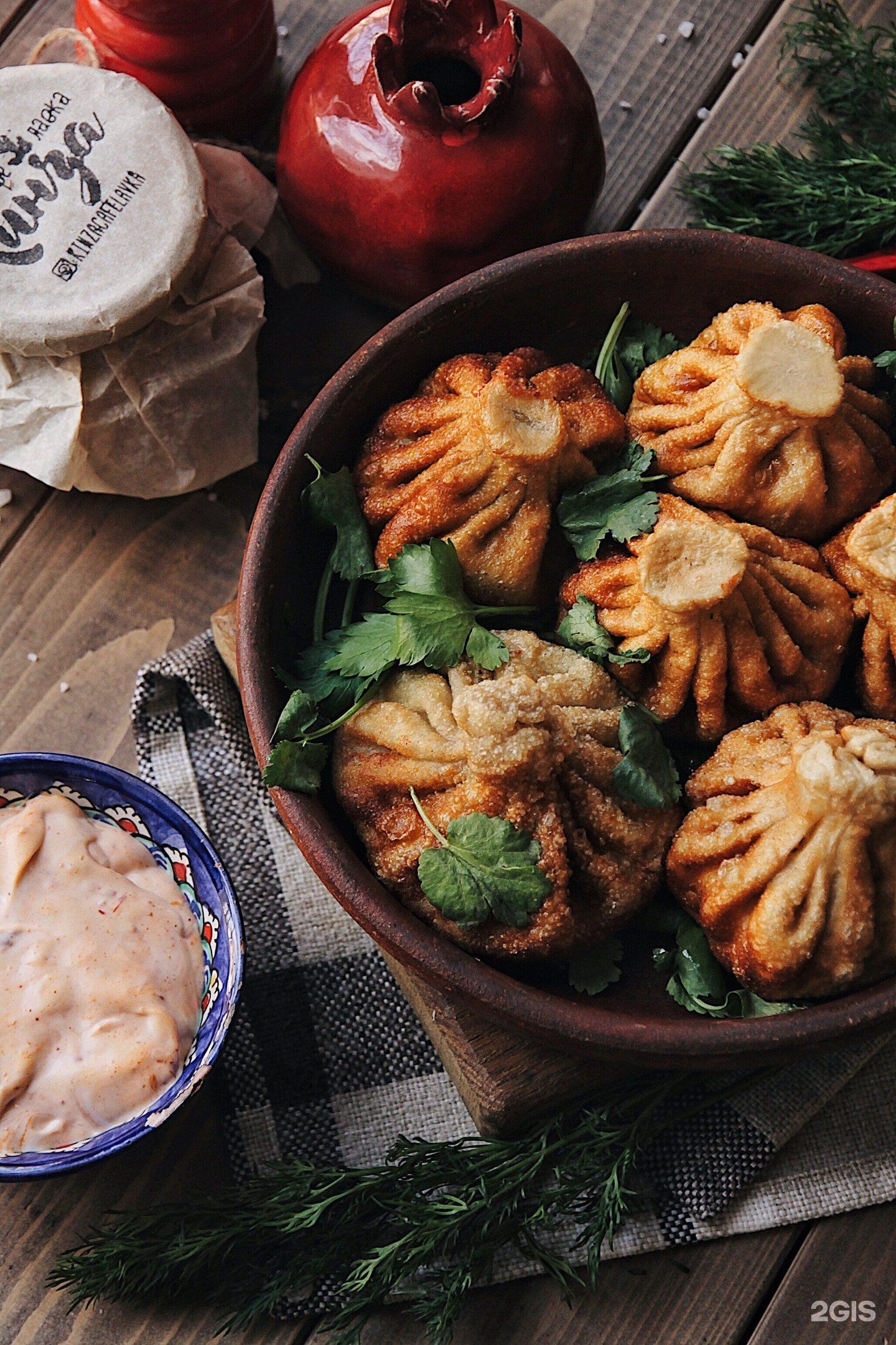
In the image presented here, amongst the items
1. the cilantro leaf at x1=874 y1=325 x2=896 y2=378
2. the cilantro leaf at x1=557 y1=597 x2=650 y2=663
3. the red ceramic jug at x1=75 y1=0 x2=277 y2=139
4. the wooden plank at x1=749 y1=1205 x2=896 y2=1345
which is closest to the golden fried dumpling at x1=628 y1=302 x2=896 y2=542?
the cilantro leaf at x1=874 y1=325 x2=896 y2=378

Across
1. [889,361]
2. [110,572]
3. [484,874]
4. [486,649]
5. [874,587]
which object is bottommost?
[110,572]

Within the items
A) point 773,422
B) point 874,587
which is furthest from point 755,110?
point 874,587

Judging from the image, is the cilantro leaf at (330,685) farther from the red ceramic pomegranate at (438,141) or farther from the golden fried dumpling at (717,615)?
the red ceramic pomegranate at (438,141)

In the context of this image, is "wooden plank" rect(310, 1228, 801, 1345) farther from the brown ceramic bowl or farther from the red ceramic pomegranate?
the red ceramic pomegranate

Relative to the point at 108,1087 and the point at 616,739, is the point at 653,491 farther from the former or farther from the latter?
the point at 108,1087

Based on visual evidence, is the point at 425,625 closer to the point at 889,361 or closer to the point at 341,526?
the point at 341,526
